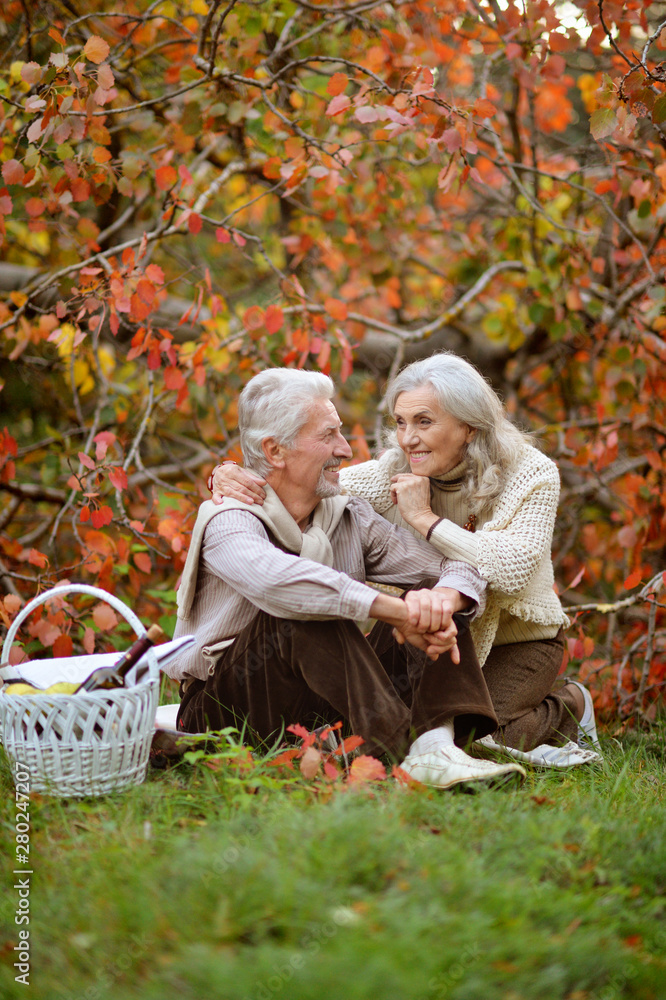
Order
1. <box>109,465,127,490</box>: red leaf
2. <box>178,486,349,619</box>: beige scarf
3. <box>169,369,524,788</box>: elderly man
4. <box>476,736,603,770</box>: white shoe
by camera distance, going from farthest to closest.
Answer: <box>109,465,127,490</box>: red leaf
<box>476,736,603,770</box>: white shoe
<box>178,486,349,619</box>: beige scarf
<box>169,369,524,788</box>: elderly man

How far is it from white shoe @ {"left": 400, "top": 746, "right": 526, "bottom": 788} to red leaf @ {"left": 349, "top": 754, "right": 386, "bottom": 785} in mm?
141

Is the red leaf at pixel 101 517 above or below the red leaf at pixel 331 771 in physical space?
above

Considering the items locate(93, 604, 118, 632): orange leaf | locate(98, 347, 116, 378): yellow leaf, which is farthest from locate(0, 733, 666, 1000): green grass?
locate(98, 347, 116, 378): yellow leaf

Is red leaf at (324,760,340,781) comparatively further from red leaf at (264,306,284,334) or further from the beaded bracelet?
red leaf at (264,306,284,334)

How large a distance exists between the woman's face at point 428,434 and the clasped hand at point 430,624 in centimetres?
57

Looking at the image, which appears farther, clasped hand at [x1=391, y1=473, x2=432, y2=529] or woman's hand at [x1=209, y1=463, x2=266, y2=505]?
clasped hand at [x1=391, y1=473, x2=432, y2=529]

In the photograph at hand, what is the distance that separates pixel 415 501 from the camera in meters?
2.80

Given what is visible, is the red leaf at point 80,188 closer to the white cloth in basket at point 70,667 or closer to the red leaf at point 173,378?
the red leaf at point 173,378

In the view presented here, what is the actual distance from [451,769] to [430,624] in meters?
0.39

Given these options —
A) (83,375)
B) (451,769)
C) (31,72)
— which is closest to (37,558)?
(83,375)

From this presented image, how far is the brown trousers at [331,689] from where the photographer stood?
2.39m

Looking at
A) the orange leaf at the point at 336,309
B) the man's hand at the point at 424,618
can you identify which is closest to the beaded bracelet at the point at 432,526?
the man's hand at the point at 424,618

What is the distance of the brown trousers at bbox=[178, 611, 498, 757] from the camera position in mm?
2389

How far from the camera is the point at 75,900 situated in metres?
1.69
